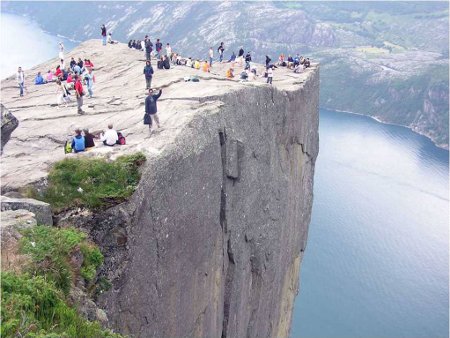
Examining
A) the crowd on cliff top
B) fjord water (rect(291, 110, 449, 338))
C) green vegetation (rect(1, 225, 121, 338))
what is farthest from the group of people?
fjord water (rect(291, 110, 449, 338))

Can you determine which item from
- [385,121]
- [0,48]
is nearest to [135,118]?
[0,48]

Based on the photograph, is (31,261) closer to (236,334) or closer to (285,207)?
(236,334)

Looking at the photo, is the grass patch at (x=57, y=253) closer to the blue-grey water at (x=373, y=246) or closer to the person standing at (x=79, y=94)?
the person standing at (x=79, y=94)

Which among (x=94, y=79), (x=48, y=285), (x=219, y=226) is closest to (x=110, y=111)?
(x=219, y=226)

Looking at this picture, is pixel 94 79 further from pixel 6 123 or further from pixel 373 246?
pixel 373 246

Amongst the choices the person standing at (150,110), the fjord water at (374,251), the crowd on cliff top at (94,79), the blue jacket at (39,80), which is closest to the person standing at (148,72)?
the crowd on cliff top at (94,79)
